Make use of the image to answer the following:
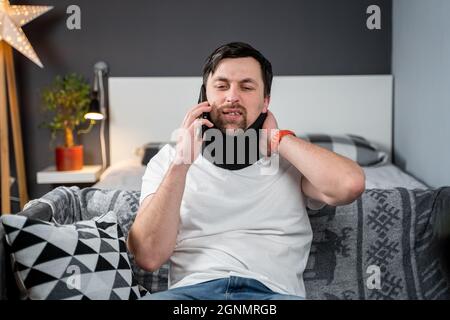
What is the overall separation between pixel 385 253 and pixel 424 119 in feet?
3.20

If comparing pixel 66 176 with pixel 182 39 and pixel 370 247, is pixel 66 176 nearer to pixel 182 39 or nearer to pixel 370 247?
pixel 182 39

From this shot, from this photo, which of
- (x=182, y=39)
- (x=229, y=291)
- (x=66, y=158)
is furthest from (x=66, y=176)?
(x=229, y=291)

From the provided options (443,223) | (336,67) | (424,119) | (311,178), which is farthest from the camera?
(336,67)

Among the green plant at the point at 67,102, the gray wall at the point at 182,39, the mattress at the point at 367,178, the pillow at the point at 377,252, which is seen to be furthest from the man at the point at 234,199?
the green plant at the point at 67,102

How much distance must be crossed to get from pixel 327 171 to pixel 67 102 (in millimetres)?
1799

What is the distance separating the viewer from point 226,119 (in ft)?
3.47

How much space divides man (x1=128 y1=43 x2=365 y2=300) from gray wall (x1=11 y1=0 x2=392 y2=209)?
127 centimetres

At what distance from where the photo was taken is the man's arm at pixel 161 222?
1.00 metres

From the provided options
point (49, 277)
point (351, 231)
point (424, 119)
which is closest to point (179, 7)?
point (424, 119)

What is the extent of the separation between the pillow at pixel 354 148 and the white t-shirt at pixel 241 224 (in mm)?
1308

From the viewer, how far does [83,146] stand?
2672mm

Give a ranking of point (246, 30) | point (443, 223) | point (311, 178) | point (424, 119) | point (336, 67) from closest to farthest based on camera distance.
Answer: point (311, 178), point (443, 223), point (424, 119), point (246, 30), point (336, 67)

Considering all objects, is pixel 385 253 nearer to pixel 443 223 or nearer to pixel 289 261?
pixel 443 223

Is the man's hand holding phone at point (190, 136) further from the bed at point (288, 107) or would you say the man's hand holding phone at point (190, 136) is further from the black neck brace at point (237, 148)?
the bed at point (288, 107)
